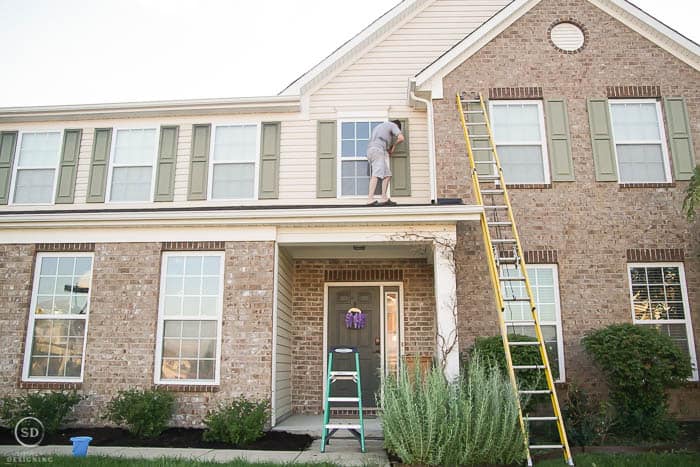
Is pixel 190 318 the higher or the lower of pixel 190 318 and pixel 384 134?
the lower

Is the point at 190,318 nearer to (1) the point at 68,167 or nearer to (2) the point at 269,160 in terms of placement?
(2) the point at 269,160

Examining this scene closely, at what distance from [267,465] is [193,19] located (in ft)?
45.9

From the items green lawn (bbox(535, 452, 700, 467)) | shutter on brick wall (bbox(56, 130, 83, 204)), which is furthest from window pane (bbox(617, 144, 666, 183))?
shutter on brick wall (bbox(56, 130, 83, 204))

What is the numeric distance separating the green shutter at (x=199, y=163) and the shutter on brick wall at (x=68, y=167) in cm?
237

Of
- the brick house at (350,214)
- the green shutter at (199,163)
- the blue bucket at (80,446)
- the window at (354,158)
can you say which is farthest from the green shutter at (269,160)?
the blue bucket at (80,446)

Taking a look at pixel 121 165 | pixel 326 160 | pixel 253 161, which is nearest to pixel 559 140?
pixel 326 160

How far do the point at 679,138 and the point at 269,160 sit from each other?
7.15 meters

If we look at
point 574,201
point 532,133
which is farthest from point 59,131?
point 574,201

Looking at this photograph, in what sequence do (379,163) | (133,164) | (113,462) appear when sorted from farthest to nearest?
(133,164)
(379,163)
(113,462)

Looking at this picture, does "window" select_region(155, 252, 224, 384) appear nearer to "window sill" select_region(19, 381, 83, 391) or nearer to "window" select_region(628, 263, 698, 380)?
"window sill" select_region(19, 381, 83, 391)

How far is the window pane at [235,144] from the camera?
1048 centimetres

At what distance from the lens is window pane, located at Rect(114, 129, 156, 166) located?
10.6 meters

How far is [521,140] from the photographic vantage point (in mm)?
9312

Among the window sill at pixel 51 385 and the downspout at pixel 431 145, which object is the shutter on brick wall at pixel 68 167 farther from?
the downspout at pixel 431 145
